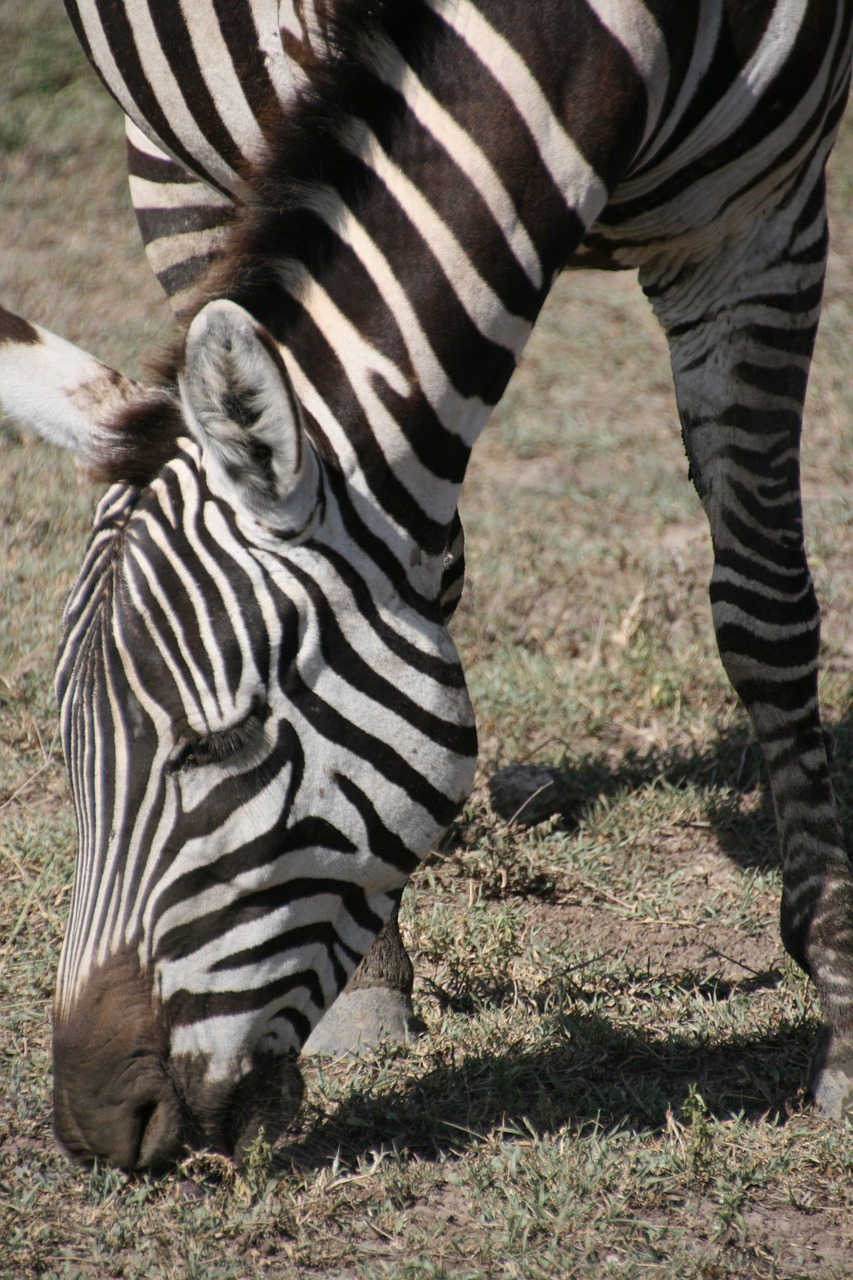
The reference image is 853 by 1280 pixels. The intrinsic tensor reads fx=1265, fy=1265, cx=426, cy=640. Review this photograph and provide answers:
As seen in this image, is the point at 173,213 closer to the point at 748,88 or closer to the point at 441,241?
the point at 441,241

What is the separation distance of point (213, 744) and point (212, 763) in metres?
0.04

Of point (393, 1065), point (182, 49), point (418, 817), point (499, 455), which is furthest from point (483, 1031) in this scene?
point (499, 455)

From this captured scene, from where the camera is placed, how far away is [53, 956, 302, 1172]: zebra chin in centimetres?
239

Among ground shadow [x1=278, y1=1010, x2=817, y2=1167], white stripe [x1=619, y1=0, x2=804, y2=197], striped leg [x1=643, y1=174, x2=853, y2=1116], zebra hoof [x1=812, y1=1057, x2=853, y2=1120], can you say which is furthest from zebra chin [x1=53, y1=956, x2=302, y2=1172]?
white stripe [x1=619, y1=0, x2=804, y2=197]

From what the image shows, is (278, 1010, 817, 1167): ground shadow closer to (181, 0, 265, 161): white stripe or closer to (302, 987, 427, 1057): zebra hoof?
(302, 987, 427, 1057): zebra hoof

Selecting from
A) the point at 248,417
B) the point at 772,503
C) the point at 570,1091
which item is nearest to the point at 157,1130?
the point at 570,1091

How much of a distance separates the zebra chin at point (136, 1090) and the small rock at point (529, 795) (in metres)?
1.95

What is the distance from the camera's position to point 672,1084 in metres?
3.21

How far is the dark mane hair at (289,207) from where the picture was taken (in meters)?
2.46

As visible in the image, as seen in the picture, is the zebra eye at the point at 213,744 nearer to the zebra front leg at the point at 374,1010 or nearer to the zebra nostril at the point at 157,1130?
the zebra nostril at the point at 157,1130

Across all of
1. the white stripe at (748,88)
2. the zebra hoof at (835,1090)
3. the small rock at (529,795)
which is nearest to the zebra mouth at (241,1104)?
the zebra hoof at (835,1090)

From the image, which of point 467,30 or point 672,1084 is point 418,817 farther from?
point 467,30

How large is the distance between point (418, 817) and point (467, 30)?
1.60 metres

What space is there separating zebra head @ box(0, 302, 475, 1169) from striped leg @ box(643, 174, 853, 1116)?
147 centimetres
